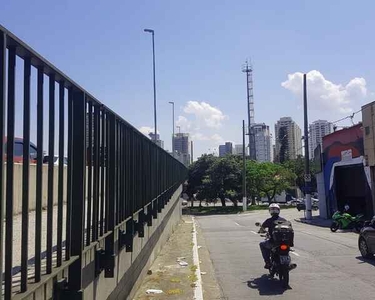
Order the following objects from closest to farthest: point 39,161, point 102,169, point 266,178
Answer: point 39,161, point 102,169, point 266,178

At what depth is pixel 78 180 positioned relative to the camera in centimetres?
449

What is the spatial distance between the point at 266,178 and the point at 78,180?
6344 cm

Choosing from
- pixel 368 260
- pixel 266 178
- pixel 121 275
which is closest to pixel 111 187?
pixel 121 275

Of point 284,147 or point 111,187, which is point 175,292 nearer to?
point 111,187

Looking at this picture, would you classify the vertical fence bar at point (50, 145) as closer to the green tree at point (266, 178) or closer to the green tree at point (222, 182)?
the green tree at point (222, 182)

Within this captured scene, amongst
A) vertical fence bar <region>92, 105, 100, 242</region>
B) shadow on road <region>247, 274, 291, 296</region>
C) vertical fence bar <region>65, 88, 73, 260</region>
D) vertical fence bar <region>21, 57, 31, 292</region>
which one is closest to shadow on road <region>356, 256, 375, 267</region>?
shadow on road <region>247, 274, 291, 296</region>

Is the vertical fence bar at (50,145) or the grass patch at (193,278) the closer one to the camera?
the vertical fence bar at (50,145)

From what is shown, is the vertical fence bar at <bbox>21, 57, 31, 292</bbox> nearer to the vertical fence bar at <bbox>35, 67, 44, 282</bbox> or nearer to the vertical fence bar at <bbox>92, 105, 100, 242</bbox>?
the vertical fence bar at <bbox>35, 67, 44, 282</bbox>

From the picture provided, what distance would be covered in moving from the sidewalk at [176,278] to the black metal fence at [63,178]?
145 centimetres

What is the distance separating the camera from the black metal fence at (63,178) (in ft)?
9.08

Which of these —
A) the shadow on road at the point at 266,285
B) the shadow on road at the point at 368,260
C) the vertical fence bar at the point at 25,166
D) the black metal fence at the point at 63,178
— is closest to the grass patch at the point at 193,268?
the shadow on road at the point at 266,285

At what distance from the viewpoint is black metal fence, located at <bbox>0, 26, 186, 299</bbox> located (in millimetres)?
2768

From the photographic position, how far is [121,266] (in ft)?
22.1

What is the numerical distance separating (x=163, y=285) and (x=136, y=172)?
251 cm
